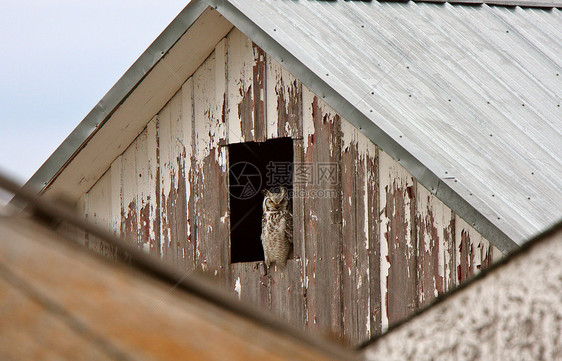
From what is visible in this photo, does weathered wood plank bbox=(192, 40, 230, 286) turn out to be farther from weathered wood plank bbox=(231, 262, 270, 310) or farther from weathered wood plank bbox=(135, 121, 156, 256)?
weathered wood plank bbox=(135, 121, 156, 256)

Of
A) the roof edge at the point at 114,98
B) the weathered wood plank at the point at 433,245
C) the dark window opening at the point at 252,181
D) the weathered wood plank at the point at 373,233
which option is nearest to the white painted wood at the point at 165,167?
the roof edge at the point at 114,98

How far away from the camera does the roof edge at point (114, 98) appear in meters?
5.07

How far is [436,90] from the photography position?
16.5 feet

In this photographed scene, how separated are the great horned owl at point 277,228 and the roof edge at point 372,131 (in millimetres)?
1463

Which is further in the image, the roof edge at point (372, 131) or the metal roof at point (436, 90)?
the metal roof at point (436, 90)

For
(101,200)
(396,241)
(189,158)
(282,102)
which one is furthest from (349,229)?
(101,200)

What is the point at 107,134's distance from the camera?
593cm

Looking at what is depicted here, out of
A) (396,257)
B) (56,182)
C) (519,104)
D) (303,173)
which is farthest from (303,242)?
(56,182)

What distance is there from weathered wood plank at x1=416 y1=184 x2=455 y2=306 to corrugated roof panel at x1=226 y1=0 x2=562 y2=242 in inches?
13.3

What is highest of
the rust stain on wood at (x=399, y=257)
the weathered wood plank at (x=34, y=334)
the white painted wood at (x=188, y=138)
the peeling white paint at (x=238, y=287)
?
the white painted wood at (x=188, y=138)

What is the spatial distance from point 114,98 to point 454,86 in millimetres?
2381

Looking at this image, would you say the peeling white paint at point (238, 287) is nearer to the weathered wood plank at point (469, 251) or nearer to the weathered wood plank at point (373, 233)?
the weathered wood plank at point (373, 233)

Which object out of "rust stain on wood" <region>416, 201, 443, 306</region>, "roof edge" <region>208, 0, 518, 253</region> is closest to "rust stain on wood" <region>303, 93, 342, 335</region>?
"roof edge" <region>208, 0, 518, 253</region>

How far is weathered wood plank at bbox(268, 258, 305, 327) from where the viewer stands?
5191mm
